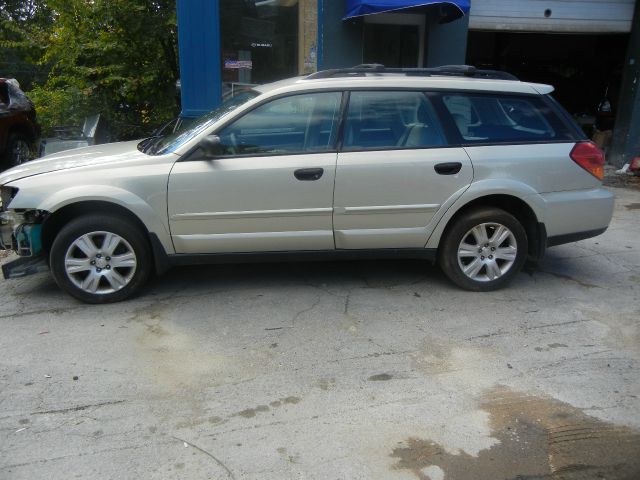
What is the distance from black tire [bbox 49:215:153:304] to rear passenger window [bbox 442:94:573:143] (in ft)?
8.99

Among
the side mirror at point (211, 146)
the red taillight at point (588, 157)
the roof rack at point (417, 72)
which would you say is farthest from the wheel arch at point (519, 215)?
the side mirror at point (211, 146)

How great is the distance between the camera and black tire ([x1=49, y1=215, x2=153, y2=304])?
4469mm

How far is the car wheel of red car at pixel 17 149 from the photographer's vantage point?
32.1 feet

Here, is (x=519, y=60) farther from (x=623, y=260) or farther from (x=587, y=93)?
(x=623, y=260)

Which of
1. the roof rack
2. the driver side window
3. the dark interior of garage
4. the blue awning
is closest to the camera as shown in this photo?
the driver side window

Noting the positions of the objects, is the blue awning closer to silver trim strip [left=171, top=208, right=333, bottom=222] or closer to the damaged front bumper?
silver trim strip [left=171, top=208, right=333, bottom=222]

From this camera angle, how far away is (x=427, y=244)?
4.84 meters

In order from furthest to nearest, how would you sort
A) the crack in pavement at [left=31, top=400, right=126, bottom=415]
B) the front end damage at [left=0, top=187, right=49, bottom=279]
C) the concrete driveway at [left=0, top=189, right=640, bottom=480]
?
1. the front end damage at [left=0, top=187, right=49, bottom=279]
2. the crack in pavement at [left=31, top=400, right=126, bottom=415]
3. the concrete driveway at [left=0, top=189, right=640, bottom=480]

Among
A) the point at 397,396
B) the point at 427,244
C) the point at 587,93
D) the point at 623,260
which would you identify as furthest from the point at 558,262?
the point at 587,93

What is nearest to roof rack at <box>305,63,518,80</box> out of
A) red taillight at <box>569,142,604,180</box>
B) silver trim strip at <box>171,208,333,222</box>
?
red taillight at <box>569,142,604,180</box>

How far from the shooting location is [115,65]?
10.5m

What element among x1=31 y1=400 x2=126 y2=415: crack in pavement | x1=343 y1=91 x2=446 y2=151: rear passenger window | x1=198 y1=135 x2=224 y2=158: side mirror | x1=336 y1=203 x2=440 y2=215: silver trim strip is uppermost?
x1=343 y1=91 x2=446 y2=151: rear passenger window

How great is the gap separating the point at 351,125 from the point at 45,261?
2.72 m

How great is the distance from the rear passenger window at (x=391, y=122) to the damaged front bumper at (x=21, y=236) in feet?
8.13
